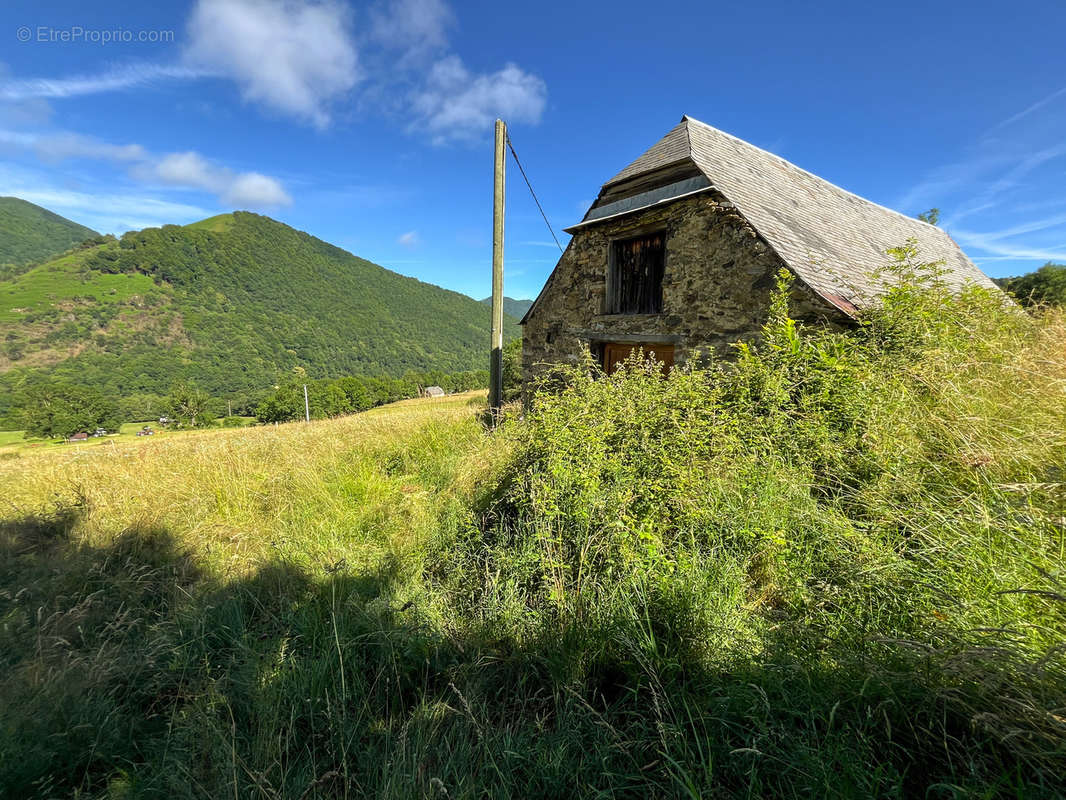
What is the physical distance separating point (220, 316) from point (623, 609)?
124378 mm

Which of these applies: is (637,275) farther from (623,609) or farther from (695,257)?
(623,609)

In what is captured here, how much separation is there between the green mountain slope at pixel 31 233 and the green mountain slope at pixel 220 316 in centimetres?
5745

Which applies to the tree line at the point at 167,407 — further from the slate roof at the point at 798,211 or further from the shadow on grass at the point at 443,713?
the shadow on grass at the point at 443,713

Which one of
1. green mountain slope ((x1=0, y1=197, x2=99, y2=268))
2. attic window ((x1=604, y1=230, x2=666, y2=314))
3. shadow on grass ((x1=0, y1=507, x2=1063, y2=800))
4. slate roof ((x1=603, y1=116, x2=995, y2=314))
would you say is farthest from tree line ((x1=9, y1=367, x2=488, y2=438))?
green mountain slope ((x1=0, y1=197, x2=99, y2=268))

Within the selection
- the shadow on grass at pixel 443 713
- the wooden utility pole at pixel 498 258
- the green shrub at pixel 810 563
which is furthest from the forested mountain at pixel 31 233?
the green shrub at pixel 810 563

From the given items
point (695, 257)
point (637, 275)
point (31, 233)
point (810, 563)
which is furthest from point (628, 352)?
point (31, 233)

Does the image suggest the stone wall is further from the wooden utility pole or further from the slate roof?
the wooden utility pole

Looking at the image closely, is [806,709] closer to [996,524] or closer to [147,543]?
[996,524]

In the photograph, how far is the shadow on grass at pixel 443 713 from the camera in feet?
4.29

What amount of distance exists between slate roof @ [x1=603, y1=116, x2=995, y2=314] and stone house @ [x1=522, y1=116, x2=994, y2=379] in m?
0.04

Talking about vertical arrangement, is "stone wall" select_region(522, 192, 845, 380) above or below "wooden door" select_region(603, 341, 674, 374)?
above

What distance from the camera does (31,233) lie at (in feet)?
473

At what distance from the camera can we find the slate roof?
5609 mm

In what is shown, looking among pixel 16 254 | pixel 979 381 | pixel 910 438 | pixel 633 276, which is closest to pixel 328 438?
pixel 633 276
